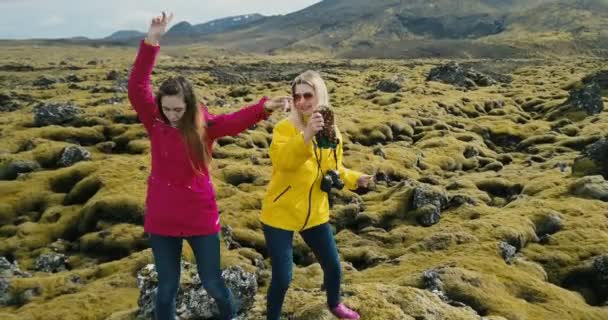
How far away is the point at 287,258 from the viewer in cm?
870

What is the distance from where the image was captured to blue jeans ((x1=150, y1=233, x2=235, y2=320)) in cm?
859

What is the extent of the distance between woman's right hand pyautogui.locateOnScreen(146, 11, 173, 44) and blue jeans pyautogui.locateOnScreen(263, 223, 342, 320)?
3459 mm

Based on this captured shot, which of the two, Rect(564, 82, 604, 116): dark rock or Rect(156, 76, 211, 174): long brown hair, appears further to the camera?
Rect(564, 82, 604, 116): dark rock

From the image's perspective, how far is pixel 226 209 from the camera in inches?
1078

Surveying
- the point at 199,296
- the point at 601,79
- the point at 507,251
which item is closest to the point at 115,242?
the point at 199,296

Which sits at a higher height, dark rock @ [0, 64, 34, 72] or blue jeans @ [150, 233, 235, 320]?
blue jeans @ [150, 233, 235, 320]

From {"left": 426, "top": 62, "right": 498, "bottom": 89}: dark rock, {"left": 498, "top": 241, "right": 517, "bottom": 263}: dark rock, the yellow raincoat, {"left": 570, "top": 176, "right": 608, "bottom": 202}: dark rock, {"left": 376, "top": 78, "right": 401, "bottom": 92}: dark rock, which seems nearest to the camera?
the yellow raincoat

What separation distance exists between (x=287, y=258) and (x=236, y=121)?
236cm

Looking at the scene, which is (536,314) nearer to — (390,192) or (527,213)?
(527,213)

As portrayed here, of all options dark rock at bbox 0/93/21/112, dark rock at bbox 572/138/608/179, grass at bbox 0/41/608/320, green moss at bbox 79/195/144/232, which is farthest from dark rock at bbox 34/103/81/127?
dark rock at bbox 572/138/608/179

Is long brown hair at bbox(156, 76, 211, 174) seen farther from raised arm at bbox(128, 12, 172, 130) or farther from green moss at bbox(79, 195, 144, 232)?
green moss at bbox(79, 195, 144, 232)

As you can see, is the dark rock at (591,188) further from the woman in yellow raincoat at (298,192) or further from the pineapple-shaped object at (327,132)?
the pineapple-shaped object at (327,132)

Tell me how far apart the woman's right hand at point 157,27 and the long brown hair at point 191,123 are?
2.29ft

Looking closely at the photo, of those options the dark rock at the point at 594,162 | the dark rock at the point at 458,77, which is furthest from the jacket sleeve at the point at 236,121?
the dark rock at the point at 458,77
